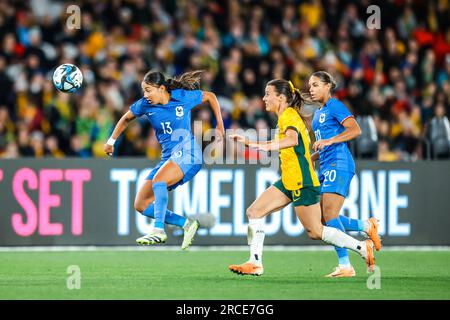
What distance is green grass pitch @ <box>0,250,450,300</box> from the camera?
930 centimetres

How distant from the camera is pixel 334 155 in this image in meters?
10.9

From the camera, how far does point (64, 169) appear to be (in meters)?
14.9

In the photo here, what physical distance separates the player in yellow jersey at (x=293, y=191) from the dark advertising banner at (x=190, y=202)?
4502 millimetres

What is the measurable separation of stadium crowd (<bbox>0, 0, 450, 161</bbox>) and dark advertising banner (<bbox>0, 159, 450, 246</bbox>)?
3.65 feet

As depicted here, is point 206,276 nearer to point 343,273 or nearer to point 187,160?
point 187,160

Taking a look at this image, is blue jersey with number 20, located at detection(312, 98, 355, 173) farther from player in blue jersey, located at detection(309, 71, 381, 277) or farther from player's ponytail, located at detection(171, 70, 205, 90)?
player's ponytail, located at detection(171, 70, 205, 90)

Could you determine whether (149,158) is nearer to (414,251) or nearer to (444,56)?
(414,251)

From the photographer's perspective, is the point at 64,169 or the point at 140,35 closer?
the point at 64,169

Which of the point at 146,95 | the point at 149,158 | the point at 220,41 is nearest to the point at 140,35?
the point at 220,41

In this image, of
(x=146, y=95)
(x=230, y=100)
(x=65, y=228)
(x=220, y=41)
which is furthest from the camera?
(x=220, y=41)

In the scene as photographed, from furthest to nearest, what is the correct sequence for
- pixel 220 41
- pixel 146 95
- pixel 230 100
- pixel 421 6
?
pixel 421 6, pixel 220 41, pixel 230 100, pixel 146 95

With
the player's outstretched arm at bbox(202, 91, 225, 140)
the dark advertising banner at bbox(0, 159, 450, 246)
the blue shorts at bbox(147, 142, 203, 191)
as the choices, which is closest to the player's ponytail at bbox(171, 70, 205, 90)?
the player's outstretched arm at bbox(202, 91, 225, 140)

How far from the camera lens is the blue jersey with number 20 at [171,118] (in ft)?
37.6
